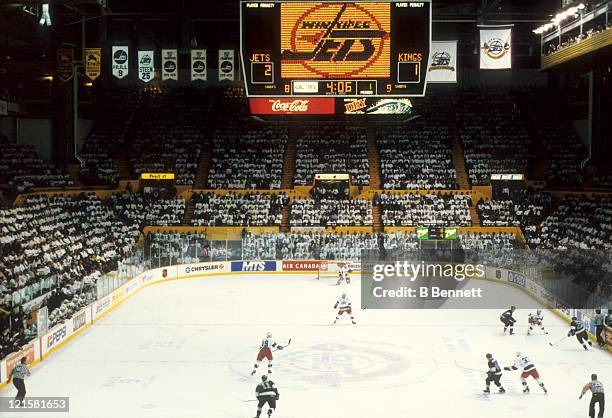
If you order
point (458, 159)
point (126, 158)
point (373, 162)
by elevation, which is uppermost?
point (126, 158)

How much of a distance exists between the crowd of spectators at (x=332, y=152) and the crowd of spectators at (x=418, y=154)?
1381 millimetres

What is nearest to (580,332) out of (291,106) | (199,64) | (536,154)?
(291,106)

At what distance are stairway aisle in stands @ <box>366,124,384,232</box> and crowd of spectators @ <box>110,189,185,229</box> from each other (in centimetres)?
1134

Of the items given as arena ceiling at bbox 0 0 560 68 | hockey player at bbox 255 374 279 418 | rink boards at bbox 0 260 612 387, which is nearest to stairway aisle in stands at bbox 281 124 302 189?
rink boards at bbox 0 260 612 387

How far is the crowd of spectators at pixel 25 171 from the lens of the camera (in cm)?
3503

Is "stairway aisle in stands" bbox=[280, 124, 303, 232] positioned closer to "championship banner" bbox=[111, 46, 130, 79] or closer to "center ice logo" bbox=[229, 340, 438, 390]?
"championship banner" bbox=[111, 46, 130, 79]

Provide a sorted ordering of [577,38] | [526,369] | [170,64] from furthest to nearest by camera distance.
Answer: [170,64] < [577,38] < [526,369]

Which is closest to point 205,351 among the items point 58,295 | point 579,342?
point 58,295

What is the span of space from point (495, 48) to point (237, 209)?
18.8m

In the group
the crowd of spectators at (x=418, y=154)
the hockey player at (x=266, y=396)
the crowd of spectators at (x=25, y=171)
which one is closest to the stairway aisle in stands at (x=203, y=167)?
the crowd of spectators at (x=25, y=171)

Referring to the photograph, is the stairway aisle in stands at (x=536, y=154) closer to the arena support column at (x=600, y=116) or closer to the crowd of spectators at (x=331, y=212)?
the arena support column at (x=600, y=116)

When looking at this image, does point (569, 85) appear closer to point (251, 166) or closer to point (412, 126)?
point (412, 126)

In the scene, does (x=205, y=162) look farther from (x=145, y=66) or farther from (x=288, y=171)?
(x=145, y=66)

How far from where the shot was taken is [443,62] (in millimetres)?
28750
